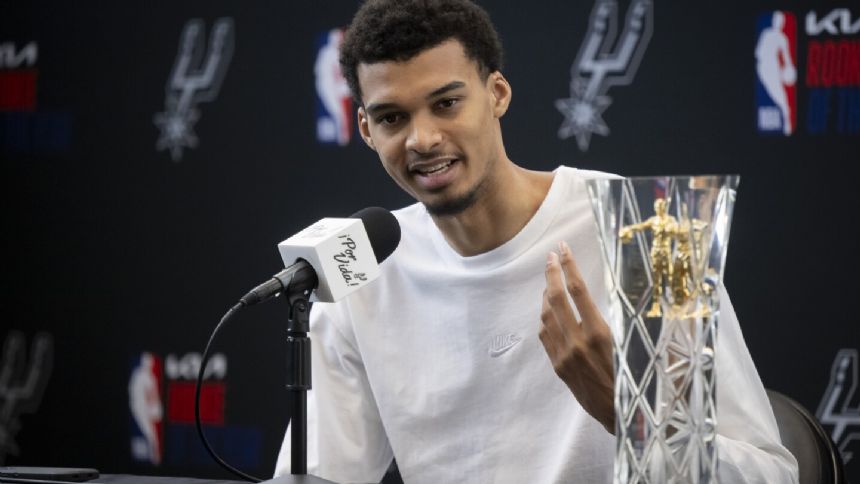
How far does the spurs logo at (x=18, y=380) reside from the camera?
295 cm

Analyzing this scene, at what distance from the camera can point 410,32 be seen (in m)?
1.62

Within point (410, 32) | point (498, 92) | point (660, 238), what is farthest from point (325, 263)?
point (498, 92)

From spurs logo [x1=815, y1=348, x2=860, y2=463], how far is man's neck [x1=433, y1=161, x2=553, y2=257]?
2.96 ft

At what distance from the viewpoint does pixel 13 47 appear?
9.78 feet

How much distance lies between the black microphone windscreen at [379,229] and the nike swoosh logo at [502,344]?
0.35m

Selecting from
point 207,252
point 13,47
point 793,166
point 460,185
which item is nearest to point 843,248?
point 793,166

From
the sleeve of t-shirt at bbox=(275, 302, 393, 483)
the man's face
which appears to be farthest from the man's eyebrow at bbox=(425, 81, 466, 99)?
the sleeve of t-shirt at bbox=(275, 302, 393, 483)

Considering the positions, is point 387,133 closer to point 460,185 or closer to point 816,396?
point 460,185

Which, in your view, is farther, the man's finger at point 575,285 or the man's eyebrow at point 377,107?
the man's eyebrow at point 377,107

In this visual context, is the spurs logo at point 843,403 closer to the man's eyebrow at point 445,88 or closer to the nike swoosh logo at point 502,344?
the nike swoosh logo at point 502,344

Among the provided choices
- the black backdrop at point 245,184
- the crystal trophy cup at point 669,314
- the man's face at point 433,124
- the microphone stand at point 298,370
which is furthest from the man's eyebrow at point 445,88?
the black backdrop at point 245,184

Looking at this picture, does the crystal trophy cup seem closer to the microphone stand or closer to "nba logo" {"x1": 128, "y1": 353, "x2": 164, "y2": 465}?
the microphone stand

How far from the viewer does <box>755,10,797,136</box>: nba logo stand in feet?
7.59

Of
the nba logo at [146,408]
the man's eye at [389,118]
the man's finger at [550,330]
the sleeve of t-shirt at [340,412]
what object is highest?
the man's eye at [389,118]
